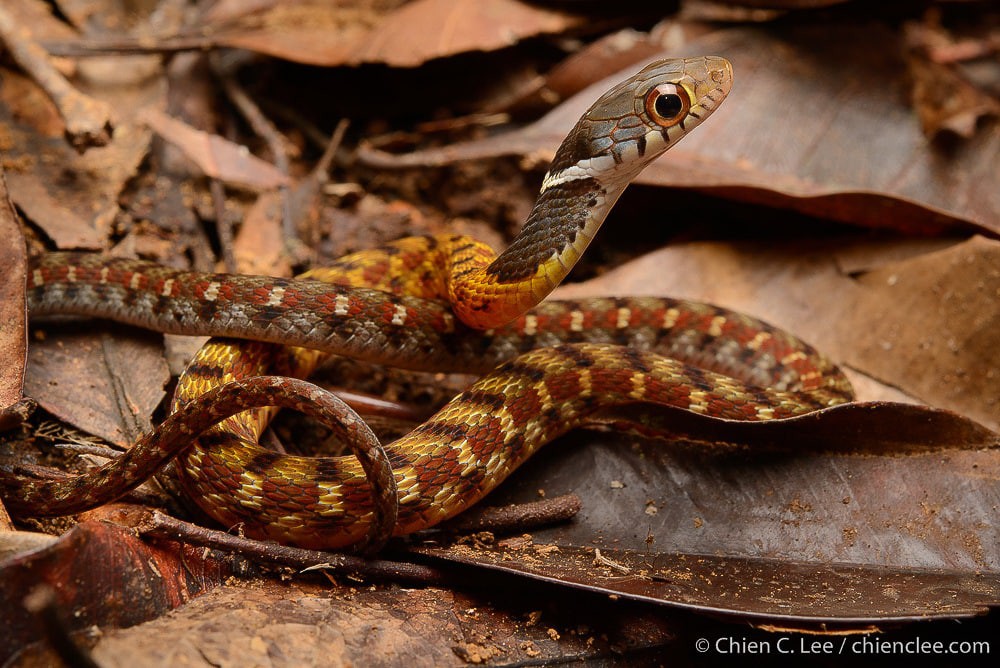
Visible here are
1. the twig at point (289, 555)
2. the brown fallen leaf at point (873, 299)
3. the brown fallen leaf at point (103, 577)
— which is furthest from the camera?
the brown fallen leaf at point (873, 299)

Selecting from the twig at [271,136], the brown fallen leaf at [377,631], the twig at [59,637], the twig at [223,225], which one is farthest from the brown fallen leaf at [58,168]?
the twig at [59,637]


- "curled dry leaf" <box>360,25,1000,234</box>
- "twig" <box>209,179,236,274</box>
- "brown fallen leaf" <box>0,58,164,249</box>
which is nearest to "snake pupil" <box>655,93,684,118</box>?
"curled dry leaf" <box>360,25,1000,234</box>

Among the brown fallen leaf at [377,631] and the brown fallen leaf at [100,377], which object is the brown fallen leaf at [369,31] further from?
the brown fallen leaf at [377,631]

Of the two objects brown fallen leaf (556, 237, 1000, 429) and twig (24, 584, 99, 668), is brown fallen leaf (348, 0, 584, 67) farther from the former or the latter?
twig (24, 584, 99, 668)

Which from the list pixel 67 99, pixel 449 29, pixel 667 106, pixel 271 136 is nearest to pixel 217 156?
pixel 271 136

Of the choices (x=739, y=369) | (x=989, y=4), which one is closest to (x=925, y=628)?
(x=739, y=369)

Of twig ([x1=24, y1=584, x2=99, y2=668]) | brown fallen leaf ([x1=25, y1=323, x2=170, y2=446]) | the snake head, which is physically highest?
the snake head

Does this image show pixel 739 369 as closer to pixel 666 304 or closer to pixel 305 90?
pixel 666 304
